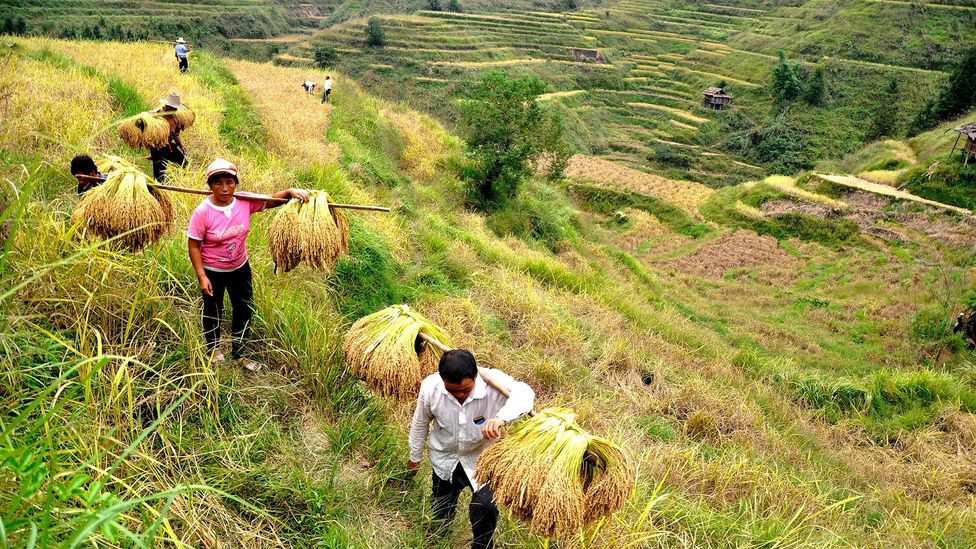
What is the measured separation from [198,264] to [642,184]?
34.7 m

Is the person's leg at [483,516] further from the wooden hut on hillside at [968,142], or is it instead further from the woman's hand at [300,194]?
the wooden hut on hillside at [968,142]

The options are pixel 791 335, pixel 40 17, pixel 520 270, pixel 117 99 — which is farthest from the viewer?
pixel 40 17

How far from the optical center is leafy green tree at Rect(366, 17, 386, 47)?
56625 millimetres

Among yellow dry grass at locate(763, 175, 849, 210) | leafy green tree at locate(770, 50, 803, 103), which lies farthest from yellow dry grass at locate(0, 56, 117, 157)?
leafy green tree at locate(770, 50, 803, 103)

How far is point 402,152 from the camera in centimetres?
1472

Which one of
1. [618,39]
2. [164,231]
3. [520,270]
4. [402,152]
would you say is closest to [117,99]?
[164,231]

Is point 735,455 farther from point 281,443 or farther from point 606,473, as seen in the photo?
point 281,443

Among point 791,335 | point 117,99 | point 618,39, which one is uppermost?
point 618,39

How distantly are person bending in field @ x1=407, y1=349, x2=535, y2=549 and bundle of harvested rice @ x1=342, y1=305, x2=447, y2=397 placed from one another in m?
0.15

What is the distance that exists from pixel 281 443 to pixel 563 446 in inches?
64.8

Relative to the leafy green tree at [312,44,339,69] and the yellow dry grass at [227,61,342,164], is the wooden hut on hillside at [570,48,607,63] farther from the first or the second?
the yellow dry grass at [227,61,342,164]

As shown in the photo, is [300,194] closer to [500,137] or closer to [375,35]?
[500,137]

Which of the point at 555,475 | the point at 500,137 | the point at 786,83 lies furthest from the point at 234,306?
the point at 786,83

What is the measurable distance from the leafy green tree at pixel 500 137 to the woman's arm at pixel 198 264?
39.6 feet
